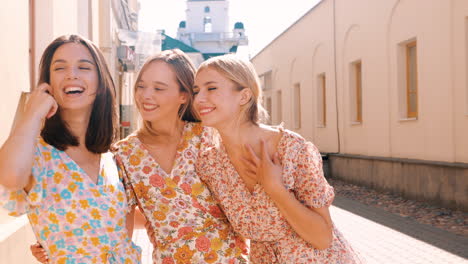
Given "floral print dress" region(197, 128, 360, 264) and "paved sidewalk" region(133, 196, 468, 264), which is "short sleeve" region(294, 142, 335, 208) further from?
"paved sidewalk" region(133, 196, 468, 264)

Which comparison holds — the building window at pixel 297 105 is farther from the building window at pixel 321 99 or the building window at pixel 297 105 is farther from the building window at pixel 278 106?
the building window at pixel 321 99

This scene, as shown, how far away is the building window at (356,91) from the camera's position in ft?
51.6

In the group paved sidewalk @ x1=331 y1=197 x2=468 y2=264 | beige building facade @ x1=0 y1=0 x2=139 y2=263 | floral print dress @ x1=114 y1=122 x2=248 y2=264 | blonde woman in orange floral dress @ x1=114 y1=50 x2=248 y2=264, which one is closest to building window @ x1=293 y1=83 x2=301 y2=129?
paved sidewalk @ x1=331 y1=197 x2=468 y2=264

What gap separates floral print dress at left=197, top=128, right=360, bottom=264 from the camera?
233 centimetres

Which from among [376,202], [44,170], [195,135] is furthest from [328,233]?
[376,202]

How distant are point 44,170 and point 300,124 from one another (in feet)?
67.7

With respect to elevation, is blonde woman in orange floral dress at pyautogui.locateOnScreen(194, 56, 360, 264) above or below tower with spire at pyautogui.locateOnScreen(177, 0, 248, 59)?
below

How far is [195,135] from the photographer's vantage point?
2.75 m

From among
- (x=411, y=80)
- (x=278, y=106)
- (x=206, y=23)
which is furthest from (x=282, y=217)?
(x=206, y=23)

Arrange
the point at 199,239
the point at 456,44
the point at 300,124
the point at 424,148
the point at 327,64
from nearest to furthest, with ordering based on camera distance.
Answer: the point at 199,239
the point at 456,44
the point at 424,148
the point at 327,64
the point at 300,124

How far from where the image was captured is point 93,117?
8.13ft

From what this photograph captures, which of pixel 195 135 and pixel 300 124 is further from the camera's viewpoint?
pixel 300 124

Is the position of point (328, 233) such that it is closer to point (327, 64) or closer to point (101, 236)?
point (101, 236)

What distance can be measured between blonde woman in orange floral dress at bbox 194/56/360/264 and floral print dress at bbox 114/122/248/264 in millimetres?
82
